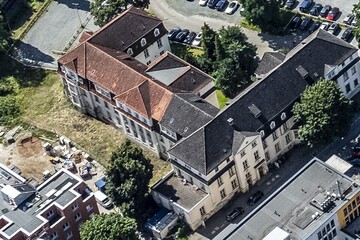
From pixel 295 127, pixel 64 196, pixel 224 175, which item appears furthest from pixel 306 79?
pixel 64 196

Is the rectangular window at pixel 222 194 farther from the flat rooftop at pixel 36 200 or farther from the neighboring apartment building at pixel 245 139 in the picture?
the flat rooftop at pixel 36 200

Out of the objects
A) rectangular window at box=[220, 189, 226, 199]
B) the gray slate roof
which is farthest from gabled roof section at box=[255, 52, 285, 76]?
rectangular window at box=[220, 189, 226, 199]

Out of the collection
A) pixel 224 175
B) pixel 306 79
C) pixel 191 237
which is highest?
pixel 306 79

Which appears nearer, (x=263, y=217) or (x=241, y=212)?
(x=263, y=217)

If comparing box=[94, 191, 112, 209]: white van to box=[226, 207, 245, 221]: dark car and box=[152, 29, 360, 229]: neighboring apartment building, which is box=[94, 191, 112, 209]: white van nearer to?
box=[152, 29, 360, 229]: neighboring apartment building

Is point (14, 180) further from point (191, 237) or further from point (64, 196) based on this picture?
point (191, 237)

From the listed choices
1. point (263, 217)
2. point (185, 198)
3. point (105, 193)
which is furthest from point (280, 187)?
point (105, 193)

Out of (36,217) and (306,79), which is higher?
(306,79)
